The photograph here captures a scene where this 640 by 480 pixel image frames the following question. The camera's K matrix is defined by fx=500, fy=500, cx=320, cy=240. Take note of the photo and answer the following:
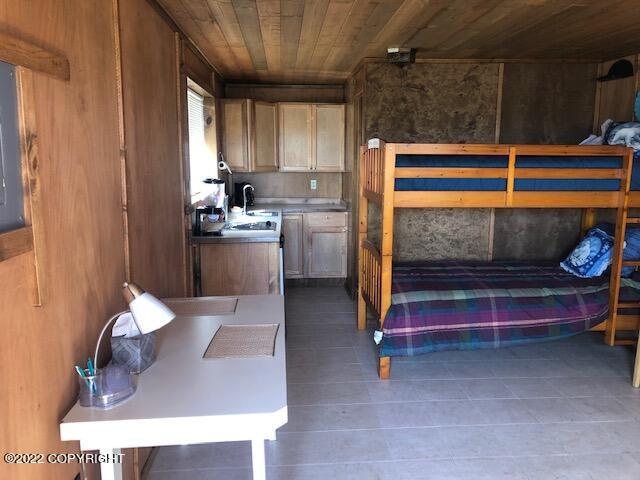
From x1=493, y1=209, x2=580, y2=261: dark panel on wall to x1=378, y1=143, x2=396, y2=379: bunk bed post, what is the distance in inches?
77.1

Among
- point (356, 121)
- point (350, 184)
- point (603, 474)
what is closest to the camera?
point (603, 474)

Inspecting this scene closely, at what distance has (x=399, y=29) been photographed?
137 inches

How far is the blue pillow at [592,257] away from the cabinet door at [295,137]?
3015 millimetres

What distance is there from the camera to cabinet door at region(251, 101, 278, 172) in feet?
18.5

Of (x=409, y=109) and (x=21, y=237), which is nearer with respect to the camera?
(x=21, y=237)

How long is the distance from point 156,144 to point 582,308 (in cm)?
302

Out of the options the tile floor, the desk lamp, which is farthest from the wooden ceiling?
the tile floor

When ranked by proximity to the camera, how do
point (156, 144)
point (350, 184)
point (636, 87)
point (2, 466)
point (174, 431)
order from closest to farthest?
point (2, 466)
point (174, 431)
point (156, 144)
point (636, 87)
point (350, 184)

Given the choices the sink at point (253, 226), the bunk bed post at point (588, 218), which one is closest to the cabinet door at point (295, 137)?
the sink at point (253, 226)

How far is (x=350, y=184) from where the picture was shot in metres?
5.48

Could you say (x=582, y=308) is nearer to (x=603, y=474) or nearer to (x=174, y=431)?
(x=603, y=474)

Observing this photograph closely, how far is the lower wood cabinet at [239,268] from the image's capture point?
3.68 meters

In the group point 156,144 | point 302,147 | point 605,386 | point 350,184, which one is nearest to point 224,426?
point 156,144

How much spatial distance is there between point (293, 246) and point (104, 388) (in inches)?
167
